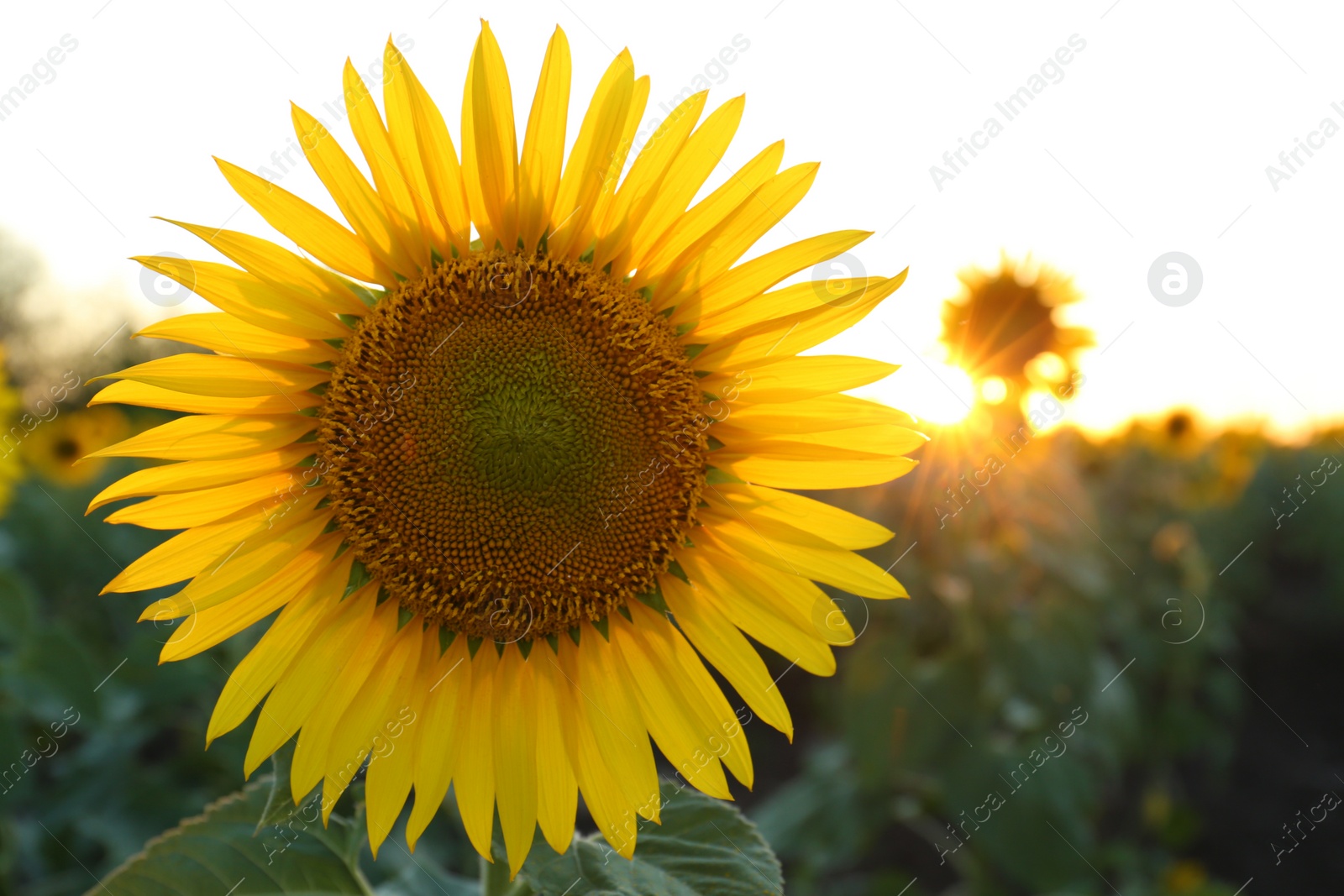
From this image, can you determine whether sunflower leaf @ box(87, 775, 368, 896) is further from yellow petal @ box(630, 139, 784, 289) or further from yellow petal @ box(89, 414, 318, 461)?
yellow petal @ box(630, 139, 784, 289)

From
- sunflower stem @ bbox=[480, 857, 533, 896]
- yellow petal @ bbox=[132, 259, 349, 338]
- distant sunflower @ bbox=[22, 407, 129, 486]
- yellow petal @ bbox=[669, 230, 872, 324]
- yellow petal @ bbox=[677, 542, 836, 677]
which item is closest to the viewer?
yellow petal @ bbox=[132, 259, 349, 338]

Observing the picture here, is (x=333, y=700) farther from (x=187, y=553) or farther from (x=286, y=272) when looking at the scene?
(x=286, y=272)

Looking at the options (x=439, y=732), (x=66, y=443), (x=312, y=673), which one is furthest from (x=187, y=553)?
(x=66, y=443)

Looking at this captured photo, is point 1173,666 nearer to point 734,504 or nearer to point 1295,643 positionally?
point 1295,643

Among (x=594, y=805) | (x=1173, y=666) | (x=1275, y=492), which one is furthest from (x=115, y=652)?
(x=1275, y=492)

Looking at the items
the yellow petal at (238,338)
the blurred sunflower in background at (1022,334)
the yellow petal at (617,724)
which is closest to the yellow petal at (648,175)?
the yellow petal at (238,338)

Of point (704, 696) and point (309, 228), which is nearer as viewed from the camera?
point (309, 228)

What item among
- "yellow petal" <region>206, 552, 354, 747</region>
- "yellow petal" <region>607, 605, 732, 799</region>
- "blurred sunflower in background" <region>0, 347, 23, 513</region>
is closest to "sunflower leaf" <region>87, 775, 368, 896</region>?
"yellow petal" <region>206, 552, 354, 747</region>
